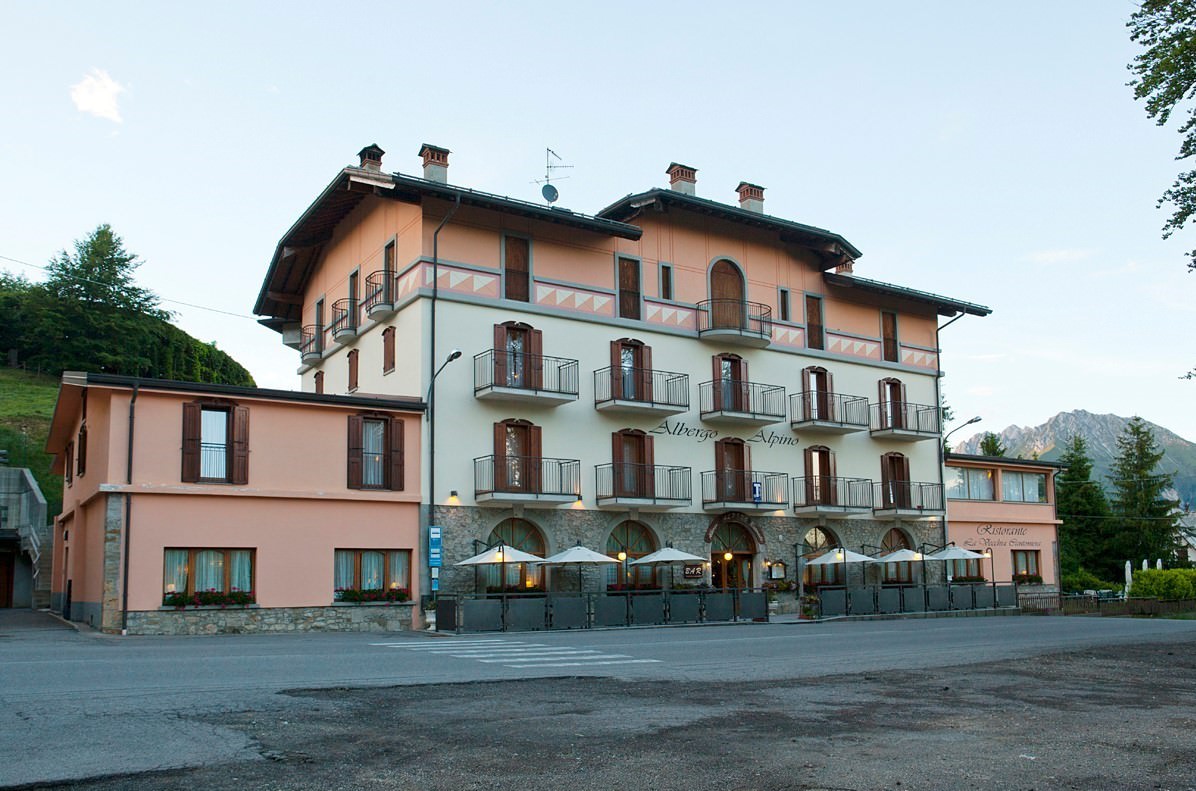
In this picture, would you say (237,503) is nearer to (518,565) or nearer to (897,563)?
(518,565)

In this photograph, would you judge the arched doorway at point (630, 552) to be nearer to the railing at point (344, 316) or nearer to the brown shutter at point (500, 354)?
the brown shutter at point (500, 354)

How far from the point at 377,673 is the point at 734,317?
908 inches

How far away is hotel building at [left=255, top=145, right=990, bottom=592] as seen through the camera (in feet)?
97.8

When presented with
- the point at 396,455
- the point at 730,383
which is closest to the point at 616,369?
the point at 730,383

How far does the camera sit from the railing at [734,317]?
115ft

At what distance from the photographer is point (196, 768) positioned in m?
7.61

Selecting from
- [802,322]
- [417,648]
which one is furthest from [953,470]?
[417,648]

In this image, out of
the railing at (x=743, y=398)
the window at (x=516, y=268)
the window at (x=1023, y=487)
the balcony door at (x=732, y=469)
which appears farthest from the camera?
the window at (x=1023, y=487)

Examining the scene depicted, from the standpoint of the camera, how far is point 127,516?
24.3 m

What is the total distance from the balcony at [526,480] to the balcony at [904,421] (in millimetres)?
12999

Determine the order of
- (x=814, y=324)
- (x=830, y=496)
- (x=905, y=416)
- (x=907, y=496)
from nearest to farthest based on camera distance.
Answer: (x=830, y=496), (x=814, y=324), (x=907, y=496), (x=905, y=416)

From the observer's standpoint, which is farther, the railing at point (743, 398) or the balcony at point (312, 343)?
the balcony at point (312, 343)

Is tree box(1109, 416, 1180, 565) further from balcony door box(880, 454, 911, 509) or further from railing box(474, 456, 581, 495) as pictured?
railing box(474, 456, 581, 495)

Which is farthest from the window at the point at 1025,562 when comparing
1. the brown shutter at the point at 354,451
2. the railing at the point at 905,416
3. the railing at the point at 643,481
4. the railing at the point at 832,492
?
the brown shutter at the point at 354,451
